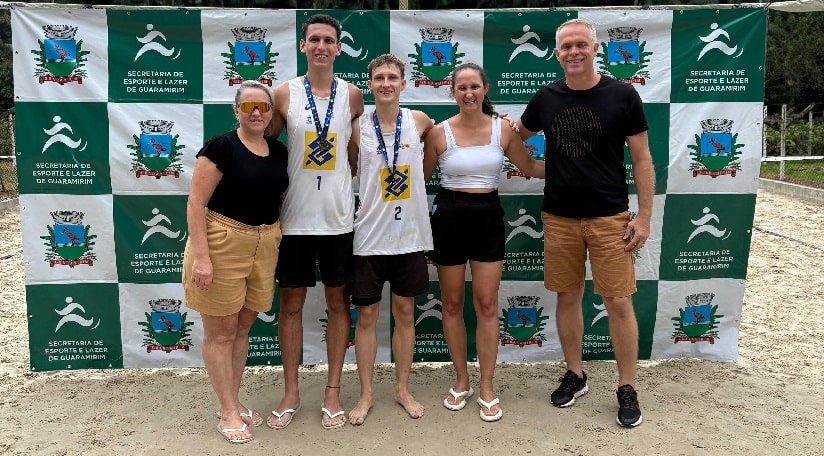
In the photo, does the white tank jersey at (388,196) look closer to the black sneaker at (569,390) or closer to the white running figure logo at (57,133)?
the black sneaker at (569,390)

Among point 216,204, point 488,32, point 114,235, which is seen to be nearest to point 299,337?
point 216,204

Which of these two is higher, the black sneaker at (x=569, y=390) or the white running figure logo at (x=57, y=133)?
the white running figure logo at (x=57, y=133)

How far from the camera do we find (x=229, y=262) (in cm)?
288

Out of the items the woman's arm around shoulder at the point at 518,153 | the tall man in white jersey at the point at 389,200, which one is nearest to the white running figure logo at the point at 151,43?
the tall man in white jersey at the point at 389,200

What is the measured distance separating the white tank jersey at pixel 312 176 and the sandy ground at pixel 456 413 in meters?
1.02

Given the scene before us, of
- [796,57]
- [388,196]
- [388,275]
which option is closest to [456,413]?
[388,275]

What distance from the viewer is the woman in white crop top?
313cm

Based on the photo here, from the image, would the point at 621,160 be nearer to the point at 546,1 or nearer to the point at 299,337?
the point at 299,337

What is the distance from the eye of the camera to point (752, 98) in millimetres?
3809

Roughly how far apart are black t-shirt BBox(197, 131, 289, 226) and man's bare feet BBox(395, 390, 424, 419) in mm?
1165

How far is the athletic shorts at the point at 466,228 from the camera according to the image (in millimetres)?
3152

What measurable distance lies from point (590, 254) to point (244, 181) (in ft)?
5.65

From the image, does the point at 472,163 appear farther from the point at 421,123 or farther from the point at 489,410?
the point at 489,410

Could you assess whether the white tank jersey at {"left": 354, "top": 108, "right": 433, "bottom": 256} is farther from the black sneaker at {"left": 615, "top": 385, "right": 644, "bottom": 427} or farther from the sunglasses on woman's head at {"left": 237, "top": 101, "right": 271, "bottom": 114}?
the black sneaker at {"left": 615, "top": 385, "right": 644, "bottom": 427}
